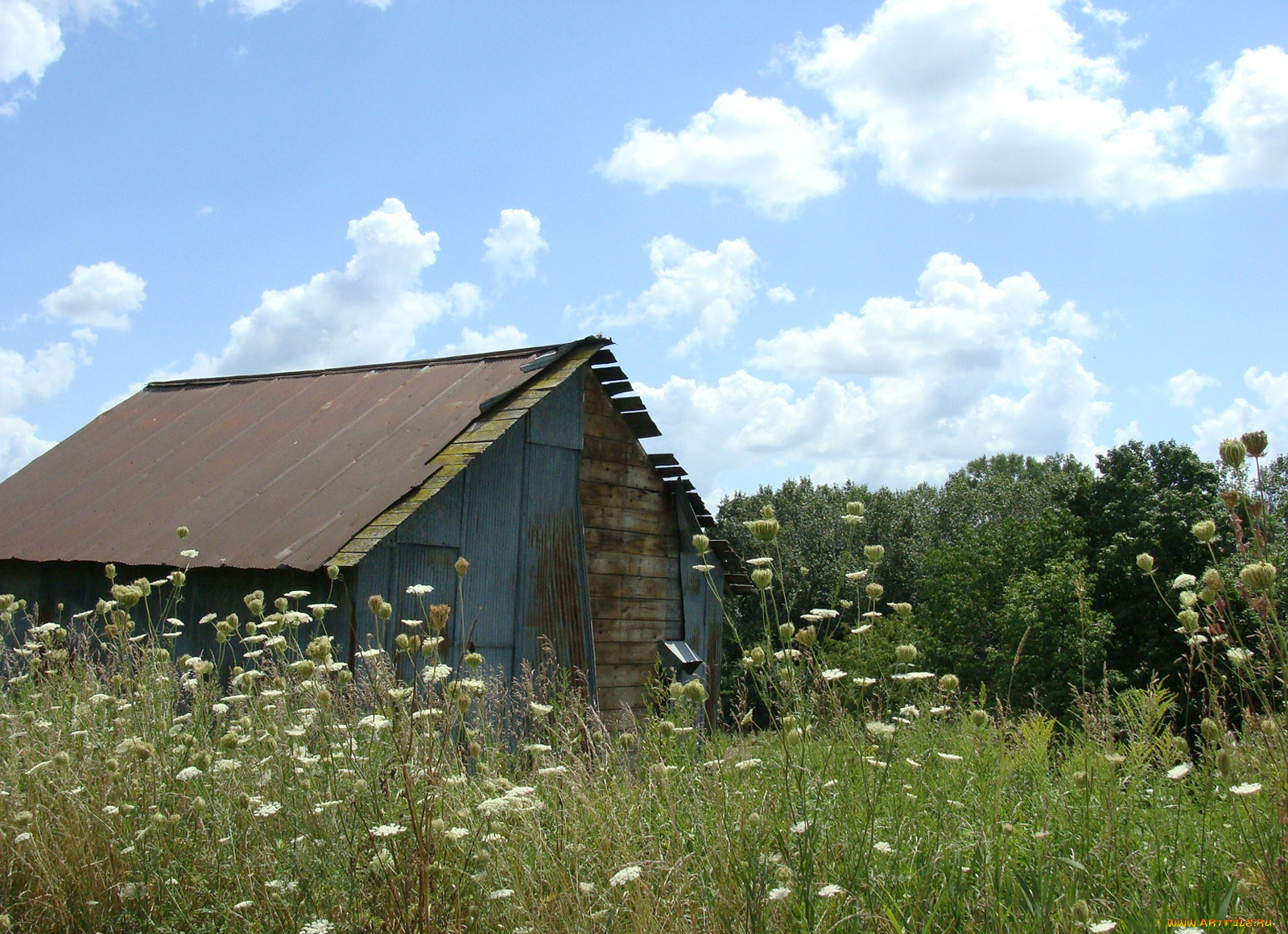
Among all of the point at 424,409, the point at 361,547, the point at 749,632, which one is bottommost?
the point at 749,632

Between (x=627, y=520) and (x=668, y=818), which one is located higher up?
(x=627, y=520)

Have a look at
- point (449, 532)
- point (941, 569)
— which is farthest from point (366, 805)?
point (941, 569)

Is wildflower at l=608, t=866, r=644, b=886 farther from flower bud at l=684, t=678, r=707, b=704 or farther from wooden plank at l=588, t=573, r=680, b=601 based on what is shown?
wooden plank at l=588, t=573, r=680, b=601

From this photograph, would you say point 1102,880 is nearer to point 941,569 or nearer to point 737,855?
point 737,855

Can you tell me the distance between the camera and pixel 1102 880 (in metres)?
2.97

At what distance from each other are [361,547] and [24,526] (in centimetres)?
648

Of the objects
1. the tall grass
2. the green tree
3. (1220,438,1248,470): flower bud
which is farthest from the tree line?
(1220,438,1248,470): flower bud

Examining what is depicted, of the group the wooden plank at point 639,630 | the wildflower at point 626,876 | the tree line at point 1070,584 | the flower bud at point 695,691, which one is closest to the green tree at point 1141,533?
the tree line at point 1070,584

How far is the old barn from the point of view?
27.9 feet

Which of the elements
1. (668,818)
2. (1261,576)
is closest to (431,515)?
(668,818)

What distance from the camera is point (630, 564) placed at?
10805mm

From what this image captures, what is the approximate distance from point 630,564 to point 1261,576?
8.58 metres

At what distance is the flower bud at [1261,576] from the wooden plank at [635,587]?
8056mm

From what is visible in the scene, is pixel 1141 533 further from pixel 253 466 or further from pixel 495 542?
pixel 253 466
